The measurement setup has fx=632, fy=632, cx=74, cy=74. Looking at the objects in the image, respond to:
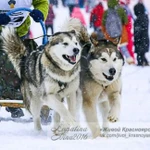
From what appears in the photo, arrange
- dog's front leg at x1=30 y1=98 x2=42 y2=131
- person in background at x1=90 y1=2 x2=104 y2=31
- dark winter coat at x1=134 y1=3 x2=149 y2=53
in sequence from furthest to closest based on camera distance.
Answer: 1. person in background at x1=90 y1=2 x2=104 y2=31
2. dark winter coat at x1=134 y1=3 x2=149 y2=53
3. dog's front leg at x1=30 y1=98 x2=42 y2=131

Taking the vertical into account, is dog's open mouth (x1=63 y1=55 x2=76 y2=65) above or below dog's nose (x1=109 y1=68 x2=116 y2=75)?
above

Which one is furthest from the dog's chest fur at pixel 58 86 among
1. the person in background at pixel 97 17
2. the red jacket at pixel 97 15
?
the red jacket at pixel 97 15

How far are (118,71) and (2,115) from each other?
184cm

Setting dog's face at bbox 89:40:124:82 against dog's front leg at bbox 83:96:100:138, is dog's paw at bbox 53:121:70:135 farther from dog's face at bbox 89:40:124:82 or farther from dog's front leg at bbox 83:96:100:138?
dog's face at bbox 89:40:124:82

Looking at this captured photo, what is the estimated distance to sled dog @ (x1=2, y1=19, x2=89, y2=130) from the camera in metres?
5.05

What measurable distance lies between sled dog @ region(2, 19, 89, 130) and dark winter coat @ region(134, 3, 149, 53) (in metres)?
5.80

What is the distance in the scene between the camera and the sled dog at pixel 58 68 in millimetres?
5051

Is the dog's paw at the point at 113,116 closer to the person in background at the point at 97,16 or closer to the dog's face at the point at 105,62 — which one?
the dog's face at the point at 105,62

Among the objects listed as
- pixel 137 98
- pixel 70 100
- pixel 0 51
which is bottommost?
pixel 137 98

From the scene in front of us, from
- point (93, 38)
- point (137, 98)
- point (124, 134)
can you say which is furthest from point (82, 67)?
point (137, 98)

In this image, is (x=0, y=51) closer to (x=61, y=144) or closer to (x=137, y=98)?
(x=61, y=144)

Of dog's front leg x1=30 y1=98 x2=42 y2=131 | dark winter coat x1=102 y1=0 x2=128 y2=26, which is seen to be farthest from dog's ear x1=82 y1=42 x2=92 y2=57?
dark winter coat x1=102 y1=0 x2=128 y2=26

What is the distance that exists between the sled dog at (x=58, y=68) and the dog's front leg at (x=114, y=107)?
31cm

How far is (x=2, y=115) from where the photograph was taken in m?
6.59
